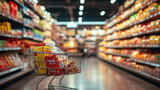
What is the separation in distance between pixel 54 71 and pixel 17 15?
2423 mm

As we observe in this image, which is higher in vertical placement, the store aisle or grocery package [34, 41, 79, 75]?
grocery package [34, 41, 79, 75]

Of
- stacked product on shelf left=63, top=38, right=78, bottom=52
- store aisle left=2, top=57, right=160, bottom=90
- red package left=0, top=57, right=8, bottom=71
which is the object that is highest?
stacked product on shelf left=63, top=38, right=78, bottom=52

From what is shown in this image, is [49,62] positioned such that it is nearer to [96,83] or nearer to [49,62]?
[49,62]

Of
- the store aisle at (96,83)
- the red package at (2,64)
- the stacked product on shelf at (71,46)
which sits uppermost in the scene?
the stacked product on shelf at (71,46)

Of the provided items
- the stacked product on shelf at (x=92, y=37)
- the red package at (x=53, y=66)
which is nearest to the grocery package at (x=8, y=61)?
the red package at (x=53, y=66)

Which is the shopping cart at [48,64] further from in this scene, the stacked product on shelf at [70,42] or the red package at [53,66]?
the stacked product on shelf at [70,42]

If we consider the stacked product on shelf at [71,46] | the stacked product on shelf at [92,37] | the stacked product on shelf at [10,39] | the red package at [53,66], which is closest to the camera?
the red package at [53,66]

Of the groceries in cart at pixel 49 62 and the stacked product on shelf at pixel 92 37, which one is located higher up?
the stacked product on shelf at pixel 92 37

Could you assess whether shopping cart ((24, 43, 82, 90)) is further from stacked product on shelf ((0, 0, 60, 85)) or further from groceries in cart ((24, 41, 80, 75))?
stacked product on shelf ((0, 0, 60, 85))

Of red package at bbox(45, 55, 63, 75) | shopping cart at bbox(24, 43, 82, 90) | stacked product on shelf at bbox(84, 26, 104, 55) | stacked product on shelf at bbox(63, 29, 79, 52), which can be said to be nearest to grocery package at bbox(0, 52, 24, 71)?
shopping cart at bbox(24, 43, 82, 90)

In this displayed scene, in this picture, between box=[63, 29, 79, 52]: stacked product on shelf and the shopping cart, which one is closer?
the shopping cart

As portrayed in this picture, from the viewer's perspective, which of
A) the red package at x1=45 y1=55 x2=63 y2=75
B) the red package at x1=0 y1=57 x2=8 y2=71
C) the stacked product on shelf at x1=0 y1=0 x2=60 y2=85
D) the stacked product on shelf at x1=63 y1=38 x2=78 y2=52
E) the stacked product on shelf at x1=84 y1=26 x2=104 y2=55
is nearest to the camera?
the red package at x1=45 y1=55 x2=63 y2=75

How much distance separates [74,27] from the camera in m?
14.8

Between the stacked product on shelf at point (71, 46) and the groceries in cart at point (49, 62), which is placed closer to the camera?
the groceries in cart at point (49, 62)
